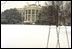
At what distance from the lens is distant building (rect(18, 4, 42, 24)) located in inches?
62.2

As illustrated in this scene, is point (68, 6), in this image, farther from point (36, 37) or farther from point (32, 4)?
point (36, 37)

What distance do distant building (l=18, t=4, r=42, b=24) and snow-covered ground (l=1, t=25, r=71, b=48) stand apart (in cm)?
9

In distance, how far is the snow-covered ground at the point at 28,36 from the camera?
5.12 feet

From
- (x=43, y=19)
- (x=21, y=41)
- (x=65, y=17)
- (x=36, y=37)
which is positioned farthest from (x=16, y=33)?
(x=65, y=17)

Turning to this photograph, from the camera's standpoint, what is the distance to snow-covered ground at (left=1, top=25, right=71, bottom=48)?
156 centimetres

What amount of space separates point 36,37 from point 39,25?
161 millimetres

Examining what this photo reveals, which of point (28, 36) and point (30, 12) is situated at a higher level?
point (30, 12)

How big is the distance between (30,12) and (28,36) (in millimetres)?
314

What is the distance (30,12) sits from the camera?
159cm

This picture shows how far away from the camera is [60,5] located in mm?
1576

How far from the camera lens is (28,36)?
1.58 meters

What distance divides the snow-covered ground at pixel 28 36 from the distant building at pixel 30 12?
9 cm

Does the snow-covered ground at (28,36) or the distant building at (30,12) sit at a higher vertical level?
the distant building at (30,12)

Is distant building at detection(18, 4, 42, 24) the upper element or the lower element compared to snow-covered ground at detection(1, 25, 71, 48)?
upper
